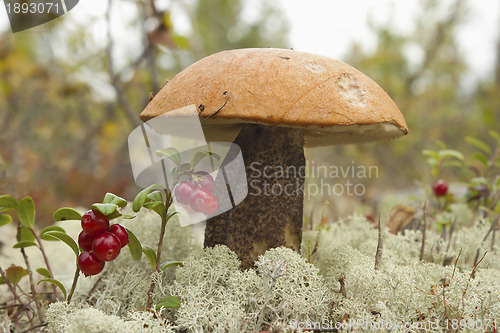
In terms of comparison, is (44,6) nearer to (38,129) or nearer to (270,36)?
(38,129)

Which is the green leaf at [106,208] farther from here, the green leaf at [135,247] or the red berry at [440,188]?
the red berry at [440,188]

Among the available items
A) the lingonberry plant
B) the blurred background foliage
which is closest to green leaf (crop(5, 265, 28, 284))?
the lingonberry plant

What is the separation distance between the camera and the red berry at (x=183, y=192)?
0.92 m

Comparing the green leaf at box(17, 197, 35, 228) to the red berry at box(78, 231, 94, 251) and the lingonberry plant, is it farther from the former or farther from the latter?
the red berry at box(78, 231, 94, 251)

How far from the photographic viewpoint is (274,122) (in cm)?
91

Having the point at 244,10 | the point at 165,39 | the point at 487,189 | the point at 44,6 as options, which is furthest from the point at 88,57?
the point at 244,10

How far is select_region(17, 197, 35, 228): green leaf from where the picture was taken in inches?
38.9

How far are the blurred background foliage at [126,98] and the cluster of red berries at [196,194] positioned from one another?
5.35ft

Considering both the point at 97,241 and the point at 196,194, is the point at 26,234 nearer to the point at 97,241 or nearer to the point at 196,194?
the point at 97,241

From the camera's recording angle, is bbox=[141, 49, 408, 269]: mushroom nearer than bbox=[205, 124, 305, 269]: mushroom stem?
Yes

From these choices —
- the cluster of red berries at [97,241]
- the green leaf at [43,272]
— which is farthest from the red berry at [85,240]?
the green leaf at [43,272]

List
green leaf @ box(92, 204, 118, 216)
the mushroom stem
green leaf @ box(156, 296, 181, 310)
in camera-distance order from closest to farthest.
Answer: green leaf @ box(92, 204, 118, 216) → green leaf @ box(156, 296, 181, 310) → the mushroom stem

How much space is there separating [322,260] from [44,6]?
1.35 m

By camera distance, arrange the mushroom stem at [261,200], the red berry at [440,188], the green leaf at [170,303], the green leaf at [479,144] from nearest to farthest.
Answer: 1. the green leaf at [170,303]
2. the mushroom stem at [261,200]
3. the green leaf at [479,144]
4. the red berry at [440,188]
